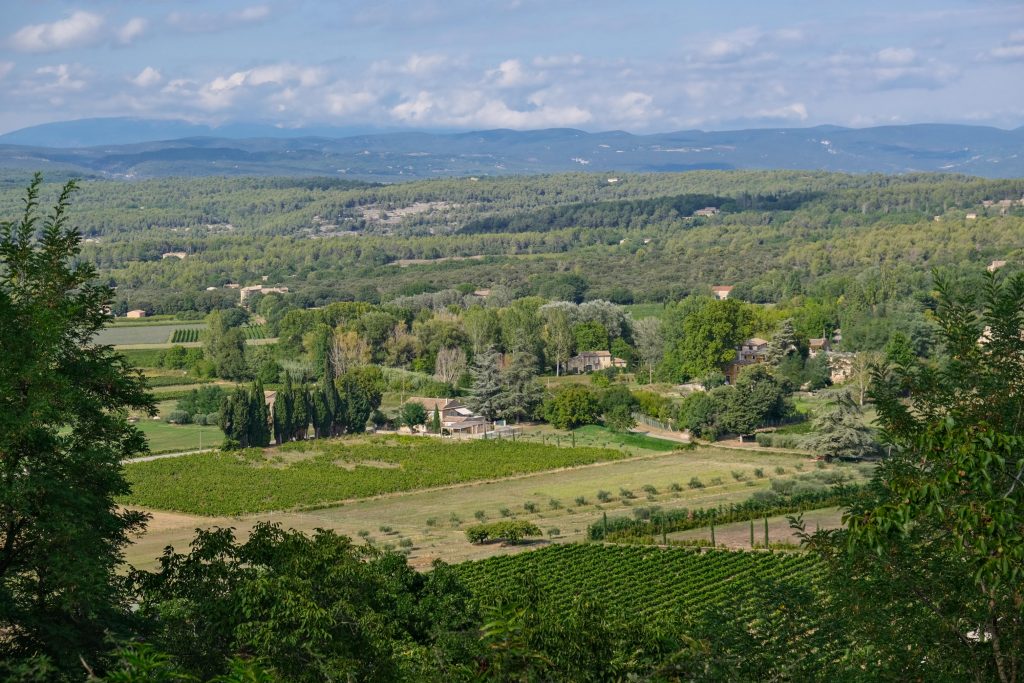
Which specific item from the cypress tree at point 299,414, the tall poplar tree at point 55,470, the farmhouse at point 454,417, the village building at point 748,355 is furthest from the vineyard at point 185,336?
the tall poplar tree at point 55,470

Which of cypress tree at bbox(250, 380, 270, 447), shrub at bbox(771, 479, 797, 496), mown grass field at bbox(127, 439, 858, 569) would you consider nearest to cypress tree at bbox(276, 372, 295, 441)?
cypress tree at bbox(250, 380, 270, 447)

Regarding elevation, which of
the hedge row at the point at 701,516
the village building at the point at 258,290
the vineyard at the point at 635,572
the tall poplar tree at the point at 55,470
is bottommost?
the village building at the point at 258,290

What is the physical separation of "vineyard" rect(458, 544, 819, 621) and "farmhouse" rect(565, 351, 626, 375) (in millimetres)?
38867

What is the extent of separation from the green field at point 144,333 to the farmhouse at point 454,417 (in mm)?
30517

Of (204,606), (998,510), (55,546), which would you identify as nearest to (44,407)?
(55,546)

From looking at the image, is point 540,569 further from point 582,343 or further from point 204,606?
point 582,343

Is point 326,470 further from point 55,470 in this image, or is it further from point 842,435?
point 55,470

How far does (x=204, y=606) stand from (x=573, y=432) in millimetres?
43261

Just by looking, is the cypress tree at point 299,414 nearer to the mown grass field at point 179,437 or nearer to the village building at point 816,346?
the mown grass field at point 179,437

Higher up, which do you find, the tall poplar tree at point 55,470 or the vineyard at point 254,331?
the tall poplar tree at point 55,470

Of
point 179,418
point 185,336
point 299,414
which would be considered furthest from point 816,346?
point 185,336

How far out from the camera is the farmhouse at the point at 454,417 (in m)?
57.1

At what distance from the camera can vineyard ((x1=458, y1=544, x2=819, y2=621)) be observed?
93.0 feet

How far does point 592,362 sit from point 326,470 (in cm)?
2797
